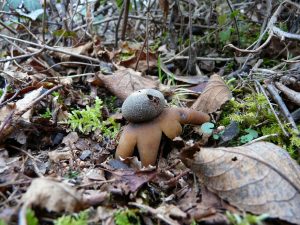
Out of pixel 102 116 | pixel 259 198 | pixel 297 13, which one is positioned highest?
pixel 297 13

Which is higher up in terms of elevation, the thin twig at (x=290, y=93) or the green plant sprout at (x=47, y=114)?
the thin twig at (x=290, y=93)

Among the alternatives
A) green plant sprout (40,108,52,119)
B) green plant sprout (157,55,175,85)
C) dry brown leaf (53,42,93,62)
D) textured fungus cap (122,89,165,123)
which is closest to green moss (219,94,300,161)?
textured fungus cap (122,89,165,123)

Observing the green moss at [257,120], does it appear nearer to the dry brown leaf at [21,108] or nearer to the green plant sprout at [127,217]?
the green plant sprout at [127,217]

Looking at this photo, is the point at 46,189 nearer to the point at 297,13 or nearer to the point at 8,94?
the point at 8,94

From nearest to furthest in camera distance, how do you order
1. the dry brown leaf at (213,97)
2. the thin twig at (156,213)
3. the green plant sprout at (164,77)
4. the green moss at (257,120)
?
the thin twig at (156,213)
the green moss at (257,120)
the dry brown leaf at (213,97)
the green plant sprout at (164,77)

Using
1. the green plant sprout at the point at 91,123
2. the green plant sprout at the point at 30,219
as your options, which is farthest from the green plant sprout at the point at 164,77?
the green plant sprout at the point at 30,219

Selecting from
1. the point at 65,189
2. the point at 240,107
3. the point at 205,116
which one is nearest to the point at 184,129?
the point at 205,116
